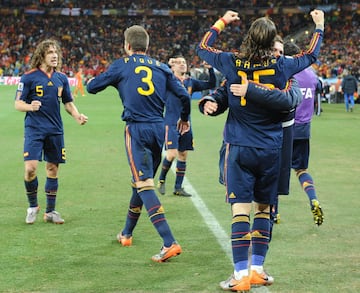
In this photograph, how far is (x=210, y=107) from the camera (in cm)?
576

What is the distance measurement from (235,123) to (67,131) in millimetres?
14925

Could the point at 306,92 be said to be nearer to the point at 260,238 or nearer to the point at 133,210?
the point at 133,210

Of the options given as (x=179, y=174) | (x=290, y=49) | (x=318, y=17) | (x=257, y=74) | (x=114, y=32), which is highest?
(x=114, y=32)

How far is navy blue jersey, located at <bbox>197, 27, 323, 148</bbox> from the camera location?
5.63 m

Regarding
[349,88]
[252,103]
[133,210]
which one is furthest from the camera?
[349,88]

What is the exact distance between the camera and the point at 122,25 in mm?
67688

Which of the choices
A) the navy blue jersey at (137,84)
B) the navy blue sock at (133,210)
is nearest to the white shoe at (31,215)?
the navy blue sock at (133,210)

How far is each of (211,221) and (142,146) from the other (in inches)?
83.7

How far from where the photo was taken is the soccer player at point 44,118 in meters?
8.27

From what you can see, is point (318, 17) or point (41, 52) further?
point (41, 52)

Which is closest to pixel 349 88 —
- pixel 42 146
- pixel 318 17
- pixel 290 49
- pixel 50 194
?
pixel 290 49

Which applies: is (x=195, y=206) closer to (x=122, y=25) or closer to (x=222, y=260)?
(x=222, y=260)

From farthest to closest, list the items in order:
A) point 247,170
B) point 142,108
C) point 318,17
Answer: point 142,108 < point 318,17 < point 247,170

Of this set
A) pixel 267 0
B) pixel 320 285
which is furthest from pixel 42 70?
pixel 267 0
